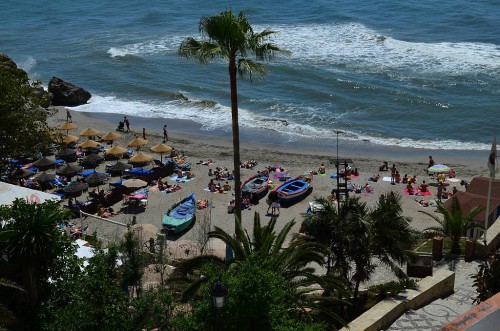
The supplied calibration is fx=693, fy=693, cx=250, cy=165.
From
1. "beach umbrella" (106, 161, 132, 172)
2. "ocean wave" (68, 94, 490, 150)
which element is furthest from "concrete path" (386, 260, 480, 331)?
"ocean wave" (68, 94, 490, 150)

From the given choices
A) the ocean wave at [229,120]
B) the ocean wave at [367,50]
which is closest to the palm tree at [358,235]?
the ocean wave at [229,120]

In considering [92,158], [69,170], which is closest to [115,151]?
[92,158]

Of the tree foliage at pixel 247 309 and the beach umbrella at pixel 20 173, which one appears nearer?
the tree foliage at pixel 247 309

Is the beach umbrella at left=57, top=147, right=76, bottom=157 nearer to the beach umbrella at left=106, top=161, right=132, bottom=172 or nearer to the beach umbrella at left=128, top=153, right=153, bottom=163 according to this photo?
the beach umbrella at left=106, top=161, right=132, bottom=172

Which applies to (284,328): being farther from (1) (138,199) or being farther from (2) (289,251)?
(1) (138,199)

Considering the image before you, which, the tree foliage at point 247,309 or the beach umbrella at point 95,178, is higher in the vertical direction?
the tree foliage at point 247,309

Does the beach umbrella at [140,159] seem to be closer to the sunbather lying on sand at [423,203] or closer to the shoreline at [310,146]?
the shoreline at [310,146]
